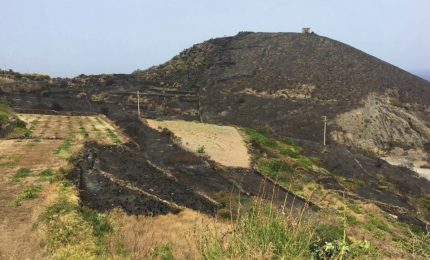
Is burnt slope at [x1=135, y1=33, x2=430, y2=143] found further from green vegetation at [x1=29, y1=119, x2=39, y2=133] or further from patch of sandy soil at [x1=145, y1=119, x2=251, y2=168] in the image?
green vegetation at [x1=29, y1=119, x2=39, y2=133]

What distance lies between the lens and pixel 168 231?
16.3 m

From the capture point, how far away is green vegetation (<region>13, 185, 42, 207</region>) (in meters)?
19.1

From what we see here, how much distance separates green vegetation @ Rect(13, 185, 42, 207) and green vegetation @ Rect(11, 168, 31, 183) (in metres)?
2.25

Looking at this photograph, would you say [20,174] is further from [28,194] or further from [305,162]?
[305,162]

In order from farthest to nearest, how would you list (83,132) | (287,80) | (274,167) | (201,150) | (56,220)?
(287,80), (83,132), (201,150), (274,167), (56,220)

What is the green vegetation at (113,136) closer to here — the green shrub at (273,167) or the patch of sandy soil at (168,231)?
the green shrub at (273,167)

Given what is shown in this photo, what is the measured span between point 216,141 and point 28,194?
1165 inches

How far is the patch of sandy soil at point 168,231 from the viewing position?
916 centimetres

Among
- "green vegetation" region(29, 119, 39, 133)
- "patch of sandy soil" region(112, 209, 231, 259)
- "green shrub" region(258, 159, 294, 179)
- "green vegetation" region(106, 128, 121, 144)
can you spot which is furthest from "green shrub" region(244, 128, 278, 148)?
"patch of sandy soil" region(112, 209, 231, 259)

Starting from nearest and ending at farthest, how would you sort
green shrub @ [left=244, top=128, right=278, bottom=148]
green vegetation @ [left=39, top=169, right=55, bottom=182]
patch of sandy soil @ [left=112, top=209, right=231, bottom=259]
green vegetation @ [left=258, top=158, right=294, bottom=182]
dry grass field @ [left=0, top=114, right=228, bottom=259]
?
patch of sandy soil @ [left=112, top=209, right=231, bottom=259], dry grass field @ [left=0, top=114, right=228, bottom=259], green vegetation @ [left=39, top=169, right=55, bottom=182], green vegetation @ [left=258, top=158, right=294, bottom=182], green shrub @ [left=244, top=128, right=278, bottom=148]

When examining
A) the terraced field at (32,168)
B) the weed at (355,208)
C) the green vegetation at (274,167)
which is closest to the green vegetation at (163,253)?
the terraced field at (32,168)

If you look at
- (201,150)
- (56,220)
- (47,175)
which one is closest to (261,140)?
(201,150)

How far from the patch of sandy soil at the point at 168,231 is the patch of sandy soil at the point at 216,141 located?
1951 centimetres

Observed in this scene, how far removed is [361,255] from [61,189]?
53.0ft
